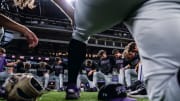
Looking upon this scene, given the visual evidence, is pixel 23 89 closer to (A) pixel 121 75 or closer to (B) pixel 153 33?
(B) pixel 153 33

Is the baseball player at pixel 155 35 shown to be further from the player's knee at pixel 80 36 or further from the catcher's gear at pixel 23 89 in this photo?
the catcher's gear at pixel 23 89

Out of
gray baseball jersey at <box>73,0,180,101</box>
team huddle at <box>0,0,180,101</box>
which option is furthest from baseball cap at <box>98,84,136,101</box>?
gray baseball jersey at <box>73,0,180,101</box>

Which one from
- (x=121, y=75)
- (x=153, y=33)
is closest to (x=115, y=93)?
(x=153, y=33)

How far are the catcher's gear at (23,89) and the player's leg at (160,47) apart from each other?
4.60ft

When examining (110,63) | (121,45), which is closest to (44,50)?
(121,45)

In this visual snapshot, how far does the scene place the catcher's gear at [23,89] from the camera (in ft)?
7.89

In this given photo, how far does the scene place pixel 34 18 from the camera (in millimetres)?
22828

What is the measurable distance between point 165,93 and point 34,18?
22.3m

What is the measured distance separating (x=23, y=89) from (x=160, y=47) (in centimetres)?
154

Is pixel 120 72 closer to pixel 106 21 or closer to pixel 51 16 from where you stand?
pixel 106 21

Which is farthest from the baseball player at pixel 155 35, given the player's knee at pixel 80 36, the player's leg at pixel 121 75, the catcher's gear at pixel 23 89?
the player's leg at pixel 121 75

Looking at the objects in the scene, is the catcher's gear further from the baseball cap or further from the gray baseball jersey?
the gray baseball jersey

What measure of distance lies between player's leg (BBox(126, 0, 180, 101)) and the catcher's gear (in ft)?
4.60

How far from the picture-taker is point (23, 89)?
2.43 meters
